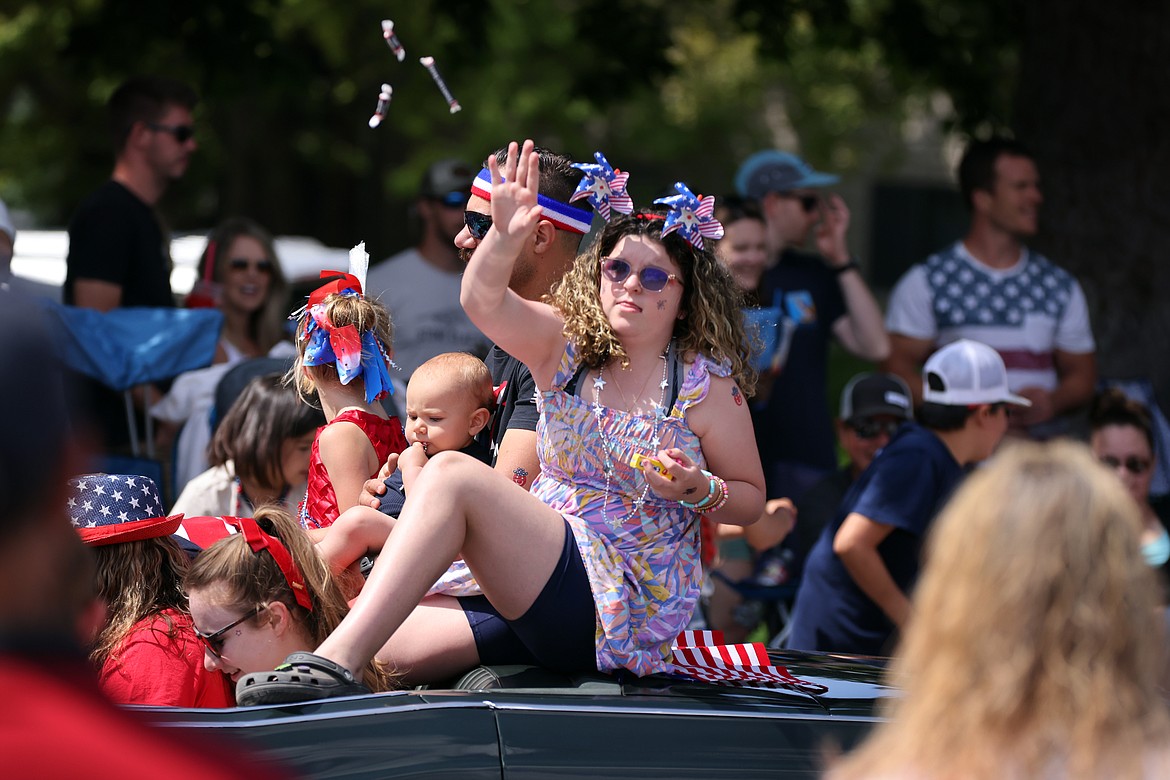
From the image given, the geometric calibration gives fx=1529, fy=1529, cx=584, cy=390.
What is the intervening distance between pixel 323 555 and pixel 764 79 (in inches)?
762

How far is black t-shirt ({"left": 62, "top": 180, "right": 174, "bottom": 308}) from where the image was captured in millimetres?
6254

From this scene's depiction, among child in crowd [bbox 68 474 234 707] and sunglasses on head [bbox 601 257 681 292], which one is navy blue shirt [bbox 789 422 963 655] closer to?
sunglasses on head [bbox 601 257 681 292]

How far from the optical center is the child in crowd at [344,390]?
160 inches

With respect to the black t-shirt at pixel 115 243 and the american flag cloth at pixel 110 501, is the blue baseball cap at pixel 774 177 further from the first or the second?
the american flag cloth at pixel 110 501

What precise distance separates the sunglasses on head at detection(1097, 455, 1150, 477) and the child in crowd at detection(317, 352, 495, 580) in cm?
316

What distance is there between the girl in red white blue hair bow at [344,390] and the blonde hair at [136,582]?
0.66m

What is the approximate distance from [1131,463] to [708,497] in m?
3.26

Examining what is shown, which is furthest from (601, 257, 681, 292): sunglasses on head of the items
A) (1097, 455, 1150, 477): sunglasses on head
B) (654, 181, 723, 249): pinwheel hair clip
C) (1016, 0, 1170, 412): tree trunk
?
(1016, 0, 1170, 412): tree trunk

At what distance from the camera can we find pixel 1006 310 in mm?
6602

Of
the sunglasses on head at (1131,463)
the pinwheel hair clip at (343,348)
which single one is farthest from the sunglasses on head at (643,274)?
the sunglasses on head at (1131,463)

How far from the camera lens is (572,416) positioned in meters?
3.65

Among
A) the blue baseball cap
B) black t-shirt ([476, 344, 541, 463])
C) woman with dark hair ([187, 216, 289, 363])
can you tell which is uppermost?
the blue baseball cap

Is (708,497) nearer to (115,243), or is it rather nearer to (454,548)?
(454,548)

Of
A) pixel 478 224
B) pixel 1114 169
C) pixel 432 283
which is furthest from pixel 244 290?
pixel 1114 169
